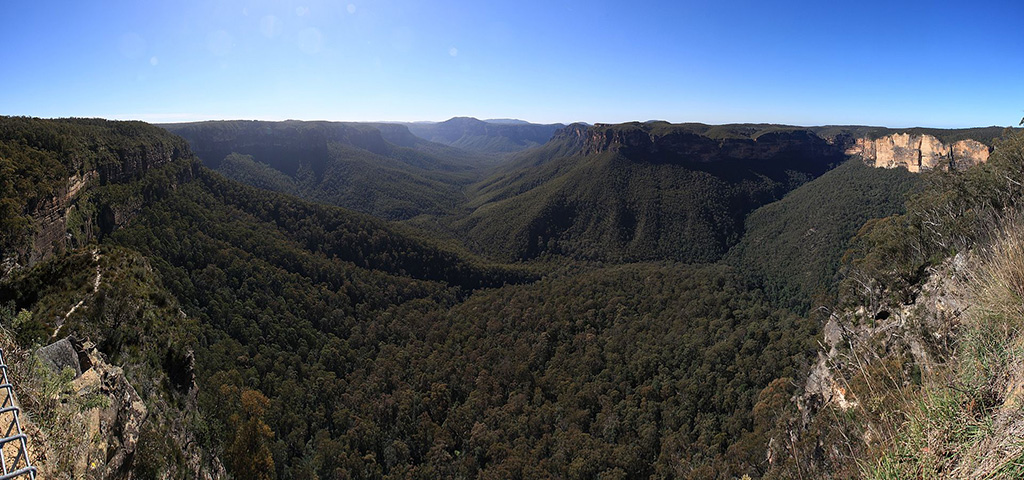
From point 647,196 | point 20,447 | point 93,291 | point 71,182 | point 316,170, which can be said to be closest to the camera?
point 20,447

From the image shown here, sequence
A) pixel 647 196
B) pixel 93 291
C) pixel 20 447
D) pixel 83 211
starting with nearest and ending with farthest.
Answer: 1. pixel 20 447
2. pixel 93 291
3. pixel 83 211
4. pixel 647 196

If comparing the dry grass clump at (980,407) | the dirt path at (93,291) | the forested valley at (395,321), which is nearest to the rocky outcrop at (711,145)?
the forested valley at (395,321)

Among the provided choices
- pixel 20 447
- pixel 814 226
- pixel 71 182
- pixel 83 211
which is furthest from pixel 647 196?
pixel 20 447

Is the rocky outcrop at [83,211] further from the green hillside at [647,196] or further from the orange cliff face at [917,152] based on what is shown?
the orange cliff face at [917,152]

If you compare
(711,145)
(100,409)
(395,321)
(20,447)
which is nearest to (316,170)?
(395,321)

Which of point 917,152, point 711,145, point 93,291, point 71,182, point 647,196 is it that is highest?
point 711,145

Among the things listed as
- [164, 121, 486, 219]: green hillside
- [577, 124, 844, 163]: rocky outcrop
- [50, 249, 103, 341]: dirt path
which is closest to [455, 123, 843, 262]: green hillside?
[577, 124, 844, 163]: rocky outcrop

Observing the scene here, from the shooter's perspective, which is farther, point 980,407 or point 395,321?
point 395,321

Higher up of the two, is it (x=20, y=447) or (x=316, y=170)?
(x=20, y=447)

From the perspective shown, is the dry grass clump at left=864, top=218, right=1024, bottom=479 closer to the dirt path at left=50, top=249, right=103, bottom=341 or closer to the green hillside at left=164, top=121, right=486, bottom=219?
the dirt path at left=50, top=249, right=103, bottom=341

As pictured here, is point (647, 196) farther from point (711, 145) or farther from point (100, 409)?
point (100, 409)
